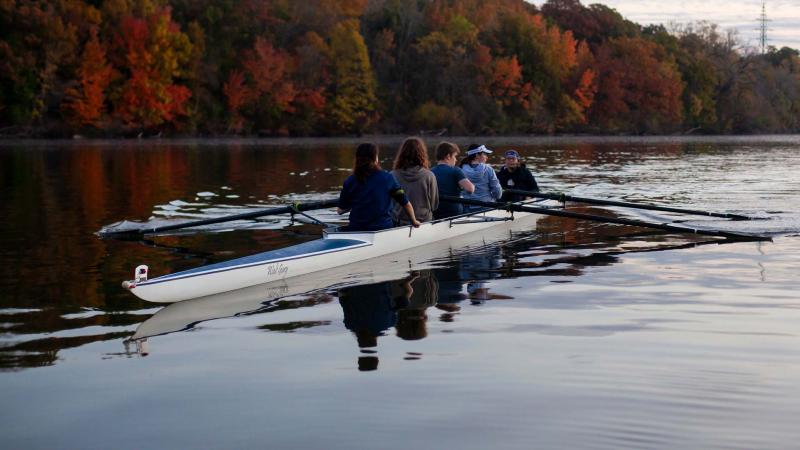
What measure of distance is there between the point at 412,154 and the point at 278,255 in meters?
2.86

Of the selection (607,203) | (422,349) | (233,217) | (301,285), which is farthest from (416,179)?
(422,349)

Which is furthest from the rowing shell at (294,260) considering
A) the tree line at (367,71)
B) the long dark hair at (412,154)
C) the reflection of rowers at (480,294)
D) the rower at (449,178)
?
the tree line at (367,71)

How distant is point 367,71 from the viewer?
275ft

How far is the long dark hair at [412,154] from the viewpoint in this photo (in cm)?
1270

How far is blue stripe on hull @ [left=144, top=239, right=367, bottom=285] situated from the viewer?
371 inches

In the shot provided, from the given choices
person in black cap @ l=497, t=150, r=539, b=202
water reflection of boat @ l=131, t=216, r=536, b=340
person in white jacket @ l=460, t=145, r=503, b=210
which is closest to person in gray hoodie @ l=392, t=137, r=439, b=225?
water reflection of boat @ l=131, t=216, r=536, b=340

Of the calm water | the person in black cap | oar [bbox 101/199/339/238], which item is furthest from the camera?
the person in black cap

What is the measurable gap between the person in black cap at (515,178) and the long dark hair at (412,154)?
444 cm

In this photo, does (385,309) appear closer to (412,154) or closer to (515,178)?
→ (412,154)

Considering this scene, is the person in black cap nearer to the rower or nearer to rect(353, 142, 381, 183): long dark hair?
the rower

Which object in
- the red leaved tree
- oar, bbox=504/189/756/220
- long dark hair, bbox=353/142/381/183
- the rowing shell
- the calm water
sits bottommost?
the calm water

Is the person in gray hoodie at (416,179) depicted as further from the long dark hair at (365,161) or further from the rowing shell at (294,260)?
the long dark hair at (365,161)

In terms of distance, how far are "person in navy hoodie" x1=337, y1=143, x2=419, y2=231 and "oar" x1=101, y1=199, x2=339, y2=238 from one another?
2.96 feet

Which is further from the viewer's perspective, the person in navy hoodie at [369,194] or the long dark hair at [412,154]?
the long dark hair at [412,154]
